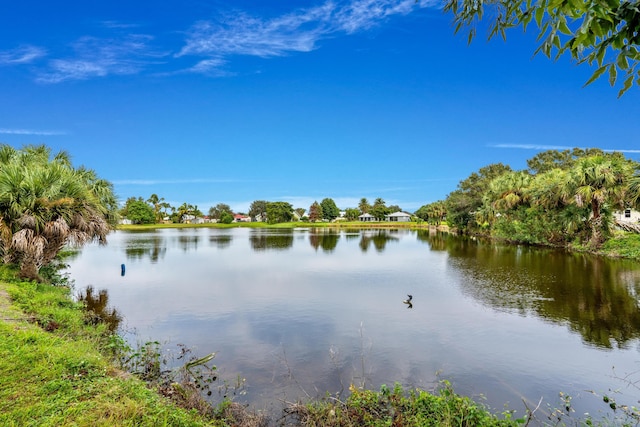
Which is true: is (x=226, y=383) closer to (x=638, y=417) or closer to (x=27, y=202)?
(x=638, y=417)

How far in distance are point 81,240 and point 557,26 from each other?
613 inches

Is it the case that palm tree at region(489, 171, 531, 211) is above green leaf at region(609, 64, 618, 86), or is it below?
above

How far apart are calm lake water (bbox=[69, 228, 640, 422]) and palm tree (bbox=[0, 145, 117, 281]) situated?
3.19 metres

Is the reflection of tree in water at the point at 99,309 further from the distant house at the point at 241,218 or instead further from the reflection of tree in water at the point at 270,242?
the distant house at the point at 241,218

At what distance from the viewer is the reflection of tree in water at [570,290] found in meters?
11.8

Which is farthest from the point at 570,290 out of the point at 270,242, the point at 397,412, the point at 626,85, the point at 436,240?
the point at 270,242

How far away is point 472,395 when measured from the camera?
7.41 m

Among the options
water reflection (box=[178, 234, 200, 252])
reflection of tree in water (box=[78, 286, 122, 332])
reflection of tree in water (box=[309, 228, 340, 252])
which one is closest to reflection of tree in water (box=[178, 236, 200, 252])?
water reflection (box=[178, 234, 200, 252])

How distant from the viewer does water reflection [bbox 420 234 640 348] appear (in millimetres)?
11750

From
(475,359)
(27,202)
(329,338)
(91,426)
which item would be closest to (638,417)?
(475,359)

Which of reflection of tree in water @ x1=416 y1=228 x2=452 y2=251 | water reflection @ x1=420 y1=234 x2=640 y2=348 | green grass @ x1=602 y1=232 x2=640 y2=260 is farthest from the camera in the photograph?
reflection of tree in water @ x1=416 y1=228 x2=452 y2=251

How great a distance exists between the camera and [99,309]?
13578mm

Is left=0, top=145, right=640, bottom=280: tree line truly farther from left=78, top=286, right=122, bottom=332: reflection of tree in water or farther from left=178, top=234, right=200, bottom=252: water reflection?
left=178, top=234, right=200, bottom=252: water reflection

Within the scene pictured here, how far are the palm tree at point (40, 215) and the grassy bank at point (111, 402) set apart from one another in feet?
18.0
